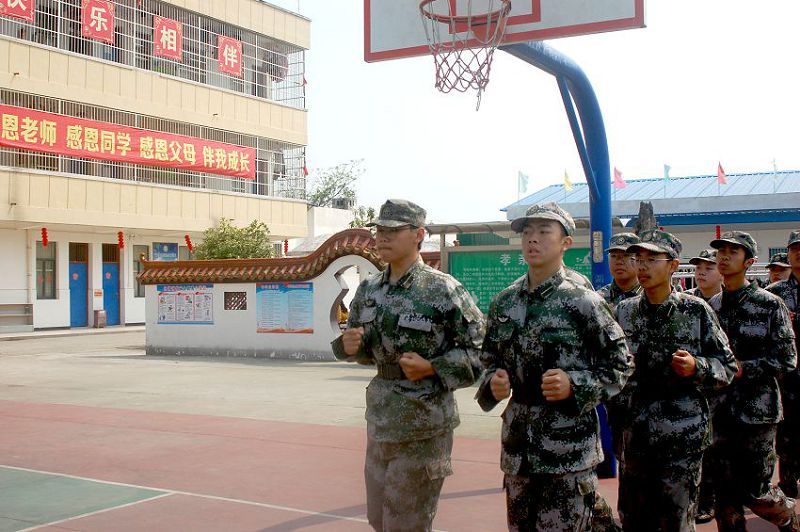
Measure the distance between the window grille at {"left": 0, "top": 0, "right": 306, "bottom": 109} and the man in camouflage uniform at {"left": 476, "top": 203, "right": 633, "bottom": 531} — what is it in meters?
29.0

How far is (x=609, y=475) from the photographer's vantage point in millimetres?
6906

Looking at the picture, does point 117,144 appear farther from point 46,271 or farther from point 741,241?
point 741,241

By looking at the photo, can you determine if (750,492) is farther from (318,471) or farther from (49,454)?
(49,454)

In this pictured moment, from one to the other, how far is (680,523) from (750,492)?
110cm

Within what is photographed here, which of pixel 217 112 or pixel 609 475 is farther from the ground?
pixel 217 112

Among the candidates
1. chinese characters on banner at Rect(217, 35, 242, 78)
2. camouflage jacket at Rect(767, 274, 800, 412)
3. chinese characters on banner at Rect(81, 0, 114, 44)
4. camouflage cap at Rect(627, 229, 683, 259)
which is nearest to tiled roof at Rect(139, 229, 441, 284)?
camouflage jacket at Rect(767, 274, 800, 412)

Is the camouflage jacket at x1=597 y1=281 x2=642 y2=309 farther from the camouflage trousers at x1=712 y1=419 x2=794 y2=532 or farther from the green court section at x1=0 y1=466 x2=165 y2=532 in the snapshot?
the green court section at x1=0 y1=466 x2=165 y2=532

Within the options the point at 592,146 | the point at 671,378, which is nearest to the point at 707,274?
the point at 592,146

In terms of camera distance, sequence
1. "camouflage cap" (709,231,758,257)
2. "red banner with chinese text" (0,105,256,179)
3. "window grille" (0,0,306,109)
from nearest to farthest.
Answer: "camouflage cap" (709,231,758,257)
"red banner with chinese text" (0,105,256,179)
"window grille" (0,0,306,109)

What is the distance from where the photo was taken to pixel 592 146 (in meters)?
7.21

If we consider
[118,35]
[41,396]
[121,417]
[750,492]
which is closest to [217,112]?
[118,35]

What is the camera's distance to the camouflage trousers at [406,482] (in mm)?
3957

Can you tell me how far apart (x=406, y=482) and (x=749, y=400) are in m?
2.38

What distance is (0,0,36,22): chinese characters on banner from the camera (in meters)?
27.0
